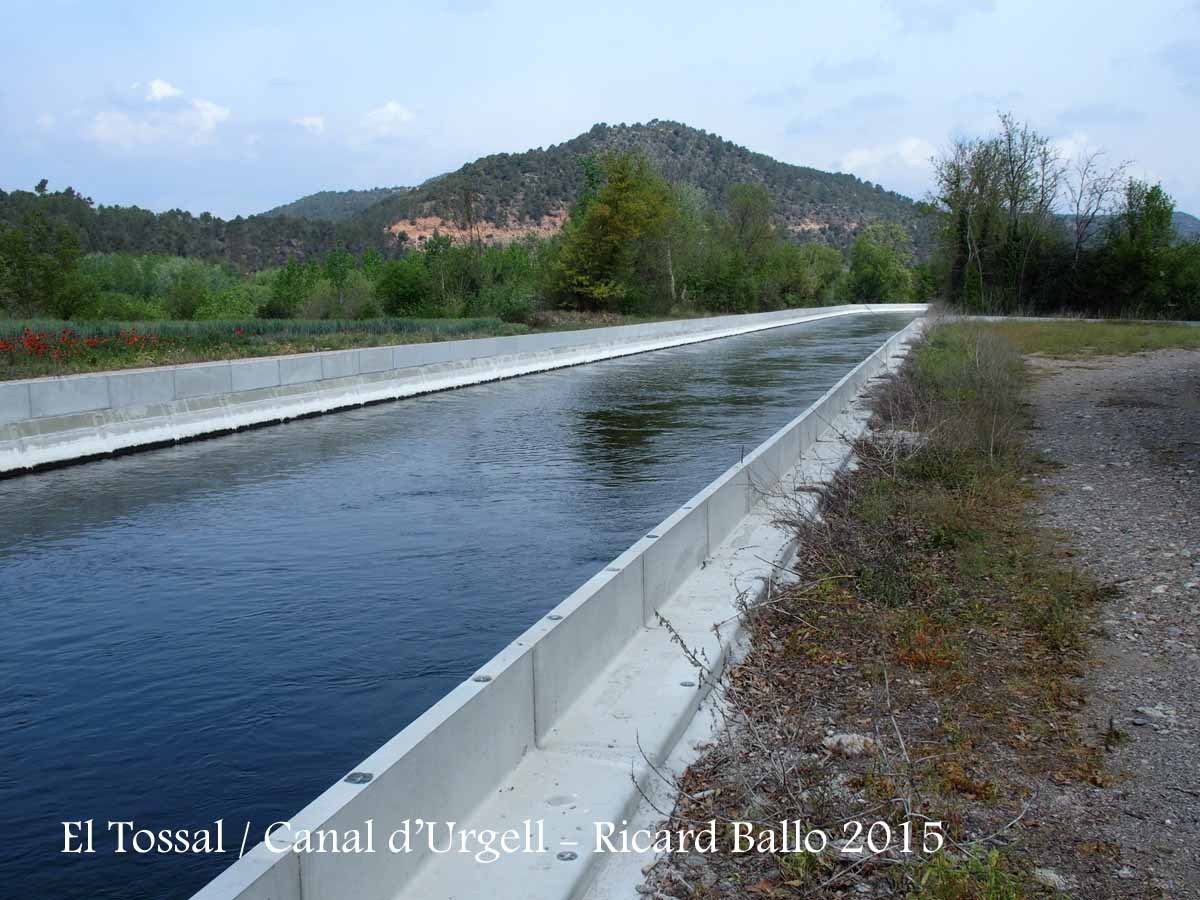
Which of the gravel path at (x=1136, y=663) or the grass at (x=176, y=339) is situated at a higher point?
the grass at (x=176, y=339)

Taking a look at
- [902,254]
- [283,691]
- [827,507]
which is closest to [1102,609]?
[827,507]

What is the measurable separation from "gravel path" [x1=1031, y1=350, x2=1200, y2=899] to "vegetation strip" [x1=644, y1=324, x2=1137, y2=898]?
169 millimetres

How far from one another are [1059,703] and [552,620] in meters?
3.22

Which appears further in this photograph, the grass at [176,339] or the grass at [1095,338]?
the grass at [1095,338]

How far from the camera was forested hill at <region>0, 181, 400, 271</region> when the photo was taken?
433 feet

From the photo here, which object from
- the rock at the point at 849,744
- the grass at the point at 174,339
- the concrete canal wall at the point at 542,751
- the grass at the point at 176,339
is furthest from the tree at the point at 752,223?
the rock at the point at 849,744

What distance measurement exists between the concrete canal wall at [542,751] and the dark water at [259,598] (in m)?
1.02

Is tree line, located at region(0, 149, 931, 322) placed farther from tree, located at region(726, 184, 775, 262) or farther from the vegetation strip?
the vegetation strip

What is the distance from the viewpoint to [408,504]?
1421cm

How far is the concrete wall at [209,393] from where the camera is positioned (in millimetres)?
16453

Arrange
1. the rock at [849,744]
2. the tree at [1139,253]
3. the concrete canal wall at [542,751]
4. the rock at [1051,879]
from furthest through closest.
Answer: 1. the tree at [1139,253]
2. the rock at [849,744]
3. the rock at [1051,879]
4. the concrete canal wall at [542,751]

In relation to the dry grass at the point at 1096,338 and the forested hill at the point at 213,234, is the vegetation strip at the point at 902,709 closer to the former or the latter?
the dry grass at the point at 1096,338

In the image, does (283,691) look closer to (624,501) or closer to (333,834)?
(333,834)

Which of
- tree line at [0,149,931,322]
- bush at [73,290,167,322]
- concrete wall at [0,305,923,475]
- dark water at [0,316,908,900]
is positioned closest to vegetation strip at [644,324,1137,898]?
dark water at [0,316,908,900]
